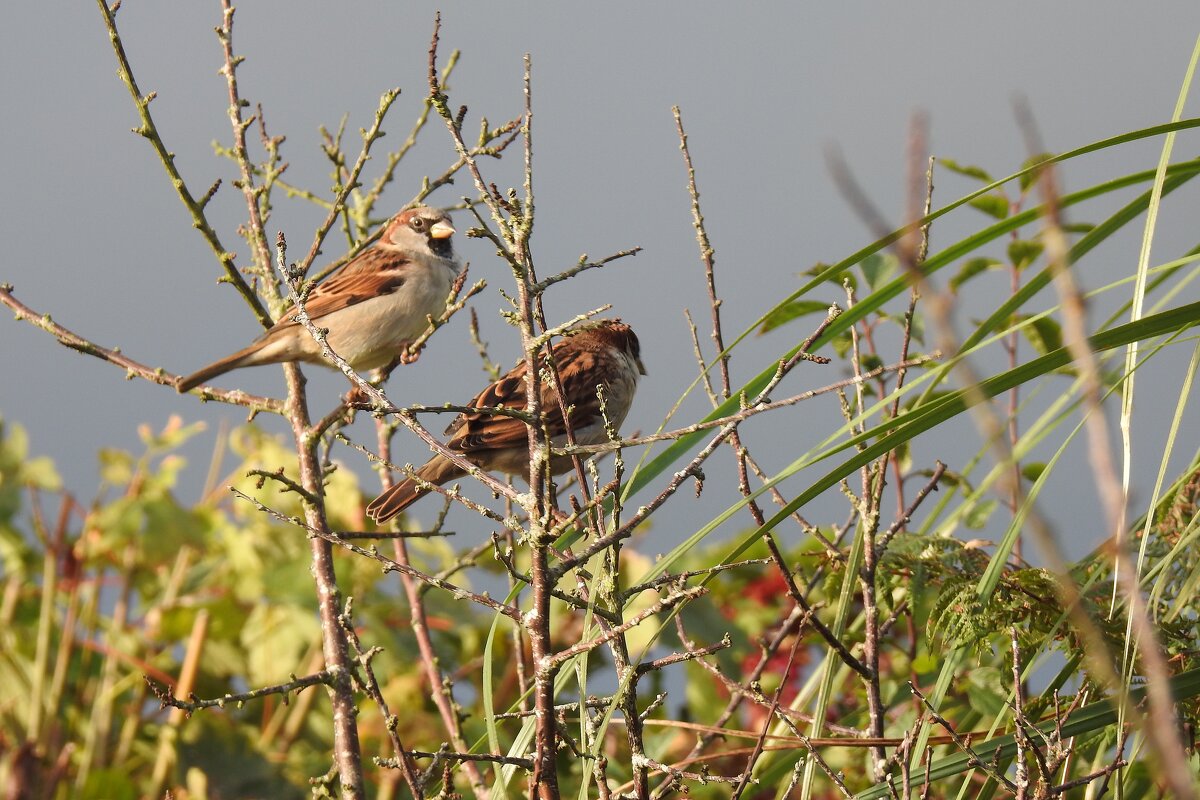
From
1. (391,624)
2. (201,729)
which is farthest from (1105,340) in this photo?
(201,729)

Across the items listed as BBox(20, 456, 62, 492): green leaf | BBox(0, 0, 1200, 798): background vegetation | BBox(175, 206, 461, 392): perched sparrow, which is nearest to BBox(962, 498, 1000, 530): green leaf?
BBox(0, 0, 1200, 798): background vegetation

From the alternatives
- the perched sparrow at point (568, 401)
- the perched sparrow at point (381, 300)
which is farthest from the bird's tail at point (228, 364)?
the perched sparrow at point (568, 401)

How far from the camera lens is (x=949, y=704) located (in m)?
2.89

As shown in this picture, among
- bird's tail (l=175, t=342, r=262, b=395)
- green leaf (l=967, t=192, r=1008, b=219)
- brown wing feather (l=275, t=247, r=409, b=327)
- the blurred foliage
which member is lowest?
the blurred foliage

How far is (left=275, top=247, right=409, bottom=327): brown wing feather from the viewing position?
14.8ft

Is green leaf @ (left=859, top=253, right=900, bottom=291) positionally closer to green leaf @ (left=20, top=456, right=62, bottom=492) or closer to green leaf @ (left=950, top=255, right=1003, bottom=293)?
green leaf @ (left=950, top=255, right=1003, bottom=293)

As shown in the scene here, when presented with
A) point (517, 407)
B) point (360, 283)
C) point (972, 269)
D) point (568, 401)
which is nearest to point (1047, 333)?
point (972, 269)

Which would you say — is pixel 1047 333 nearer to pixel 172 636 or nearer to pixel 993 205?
pixel 993 205

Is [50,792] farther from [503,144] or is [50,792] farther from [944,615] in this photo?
[944,615]

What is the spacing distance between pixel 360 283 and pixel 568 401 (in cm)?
103

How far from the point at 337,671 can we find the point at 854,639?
3.84 ft

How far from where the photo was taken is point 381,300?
4449mm

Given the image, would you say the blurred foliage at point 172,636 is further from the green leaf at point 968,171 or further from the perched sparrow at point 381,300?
the green leaf at point 968,171

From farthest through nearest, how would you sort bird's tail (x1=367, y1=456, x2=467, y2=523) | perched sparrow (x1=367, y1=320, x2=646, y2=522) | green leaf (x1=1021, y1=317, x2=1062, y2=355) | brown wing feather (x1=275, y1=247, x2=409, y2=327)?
brown wing feather (x1=275, y1=247, x2=409, y2=327), perched sparrow (x1=367, y1=320, x2=646, y2=522), bird's tail (x1=367, y1=456, x2=467, y2=523), green leaf (x1=1021, y1=317, x2=1062, y2=355)
